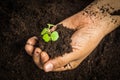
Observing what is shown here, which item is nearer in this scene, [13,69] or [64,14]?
[13,69]

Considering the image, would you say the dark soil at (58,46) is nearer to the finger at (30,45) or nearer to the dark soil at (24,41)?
the finger at (30,45)

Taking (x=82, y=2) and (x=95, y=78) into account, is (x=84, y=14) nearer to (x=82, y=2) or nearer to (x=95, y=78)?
(x=82, y=2)

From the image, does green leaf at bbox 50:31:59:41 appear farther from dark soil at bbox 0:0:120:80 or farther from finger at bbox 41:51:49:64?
dark soil at bbox 0:0:120:80

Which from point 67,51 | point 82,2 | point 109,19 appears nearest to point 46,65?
Result: point 67,51

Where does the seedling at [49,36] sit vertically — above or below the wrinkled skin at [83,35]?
above

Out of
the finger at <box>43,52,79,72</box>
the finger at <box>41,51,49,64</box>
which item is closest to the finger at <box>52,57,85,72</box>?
the finger at <box>43,52,79,72</box>

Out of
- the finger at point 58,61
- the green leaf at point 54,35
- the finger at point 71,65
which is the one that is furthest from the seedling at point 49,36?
the finger at point 71,65

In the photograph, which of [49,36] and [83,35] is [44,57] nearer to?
[49,36]
